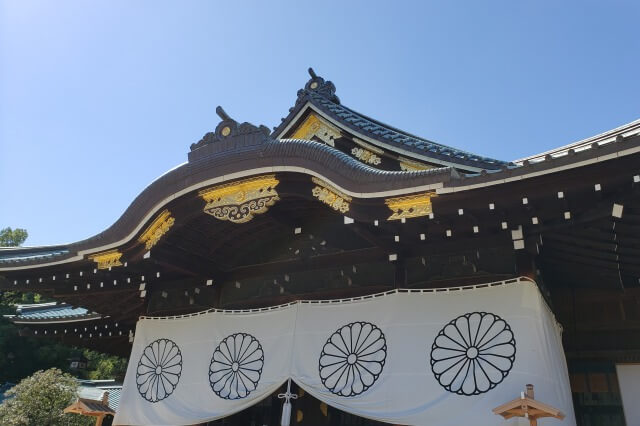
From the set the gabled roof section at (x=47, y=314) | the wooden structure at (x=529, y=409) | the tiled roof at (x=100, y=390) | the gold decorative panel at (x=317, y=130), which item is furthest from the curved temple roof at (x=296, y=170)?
the tiled roof at (x=100, y=390)

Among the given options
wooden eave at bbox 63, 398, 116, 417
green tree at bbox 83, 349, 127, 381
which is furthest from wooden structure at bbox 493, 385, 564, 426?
green tree at bbox 83, 349, 127, 381

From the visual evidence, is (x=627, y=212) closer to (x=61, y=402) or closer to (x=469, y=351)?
(x=469, y=351)

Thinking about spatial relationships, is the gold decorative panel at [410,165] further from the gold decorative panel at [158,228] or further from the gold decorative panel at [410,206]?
the gold decorative panel at [158,228]

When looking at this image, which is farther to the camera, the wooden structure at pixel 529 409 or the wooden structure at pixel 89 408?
the wooden structure at pixel 89 408

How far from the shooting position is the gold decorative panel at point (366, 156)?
8.26 metres

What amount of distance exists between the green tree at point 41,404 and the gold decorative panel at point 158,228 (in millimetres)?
5935

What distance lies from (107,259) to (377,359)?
14.0ft

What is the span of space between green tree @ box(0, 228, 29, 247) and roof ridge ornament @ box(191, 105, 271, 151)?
24.3 meters

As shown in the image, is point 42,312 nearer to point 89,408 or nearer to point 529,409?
point 89,408

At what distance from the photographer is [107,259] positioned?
23.7 feet

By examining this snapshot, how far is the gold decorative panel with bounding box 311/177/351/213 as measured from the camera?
5.58 meters

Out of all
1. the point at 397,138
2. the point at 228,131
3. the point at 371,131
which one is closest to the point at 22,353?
the point at 228,131

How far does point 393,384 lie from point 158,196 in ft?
12.7

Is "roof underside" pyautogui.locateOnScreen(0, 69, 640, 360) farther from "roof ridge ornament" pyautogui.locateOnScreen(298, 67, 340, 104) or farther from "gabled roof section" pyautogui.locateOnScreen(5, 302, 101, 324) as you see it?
"gabled roof section" pyautogui.locateOnScreen(5, 302, 101, 324)
